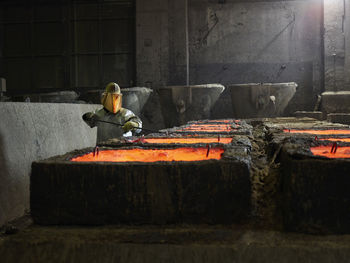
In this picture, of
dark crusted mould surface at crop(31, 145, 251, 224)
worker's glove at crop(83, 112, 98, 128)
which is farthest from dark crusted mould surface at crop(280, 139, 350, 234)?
worker's glove at crop(83, 112, 98, 128)

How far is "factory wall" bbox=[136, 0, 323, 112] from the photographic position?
871 cm

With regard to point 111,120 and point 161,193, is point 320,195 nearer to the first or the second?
point 161,193

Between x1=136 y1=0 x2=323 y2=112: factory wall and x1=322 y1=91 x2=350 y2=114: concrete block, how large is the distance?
4.66 feet

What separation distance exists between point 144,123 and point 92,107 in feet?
14.2

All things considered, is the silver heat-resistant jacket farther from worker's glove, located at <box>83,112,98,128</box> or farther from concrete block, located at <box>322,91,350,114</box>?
concrete block, located at <box>322,91,350,114</box>

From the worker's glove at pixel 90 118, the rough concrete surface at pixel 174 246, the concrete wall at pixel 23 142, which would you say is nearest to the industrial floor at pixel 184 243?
the rough concrete surface at pixel 174 246

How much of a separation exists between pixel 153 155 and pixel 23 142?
1.49m

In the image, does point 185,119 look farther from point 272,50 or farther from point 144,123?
point 272,50

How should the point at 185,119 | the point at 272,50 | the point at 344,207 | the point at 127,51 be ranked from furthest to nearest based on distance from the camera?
the point at 127,51
the point at 272,50
the point at 185,119
the point at 344,207

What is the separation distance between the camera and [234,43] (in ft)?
29.3

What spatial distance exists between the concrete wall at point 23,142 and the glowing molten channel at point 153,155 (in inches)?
38.7

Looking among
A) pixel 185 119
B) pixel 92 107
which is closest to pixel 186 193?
pixel 92 107

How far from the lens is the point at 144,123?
364 inches

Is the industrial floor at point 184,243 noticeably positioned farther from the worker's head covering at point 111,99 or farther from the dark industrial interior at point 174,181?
the worker's head covering at point 111,99
